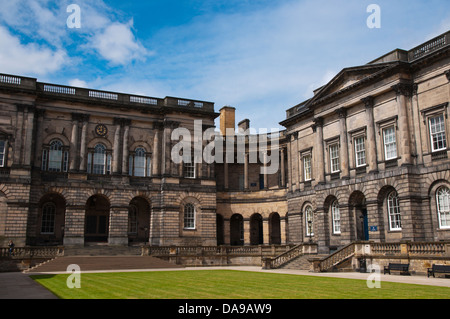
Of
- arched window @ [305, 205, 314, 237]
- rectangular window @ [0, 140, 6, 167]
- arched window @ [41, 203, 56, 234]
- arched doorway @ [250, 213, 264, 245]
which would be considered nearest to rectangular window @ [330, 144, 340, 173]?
arched window @ [305, 205, 314, 237]

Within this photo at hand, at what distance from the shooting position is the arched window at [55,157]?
3831 cm

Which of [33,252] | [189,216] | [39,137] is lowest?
[33,252]

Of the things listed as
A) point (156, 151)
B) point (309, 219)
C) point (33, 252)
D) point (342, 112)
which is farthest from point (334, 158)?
point (33, 252)

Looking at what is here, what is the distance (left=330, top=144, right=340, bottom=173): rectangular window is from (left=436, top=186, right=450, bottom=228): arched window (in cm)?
913

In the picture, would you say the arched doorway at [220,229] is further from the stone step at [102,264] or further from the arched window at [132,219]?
the stone step at [102,264]

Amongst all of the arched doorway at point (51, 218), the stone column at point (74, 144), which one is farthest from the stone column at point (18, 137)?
the arched doorway at point (51, 218)

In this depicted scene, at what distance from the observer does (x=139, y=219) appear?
42.1m

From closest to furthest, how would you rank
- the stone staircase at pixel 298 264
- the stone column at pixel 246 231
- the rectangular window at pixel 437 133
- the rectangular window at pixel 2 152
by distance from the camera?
the rectangular window at pixel 437 133, the stone staircase at pixel 298 264, the rectangular window at pixel 2 152, the stone column at pixel 246 231

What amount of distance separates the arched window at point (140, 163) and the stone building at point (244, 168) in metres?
0.10

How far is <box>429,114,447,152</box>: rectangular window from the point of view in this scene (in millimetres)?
27094

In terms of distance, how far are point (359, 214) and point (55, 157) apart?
25990 mm

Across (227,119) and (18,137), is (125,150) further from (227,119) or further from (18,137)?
(227,119)

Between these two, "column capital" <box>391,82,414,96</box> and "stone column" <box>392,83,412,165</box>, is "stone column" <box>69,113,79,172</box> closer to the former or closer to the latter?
"stone column" <box>392,83,412,165</box>

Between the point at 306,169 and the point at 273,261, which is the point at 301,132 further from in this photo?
the point at 273,261
